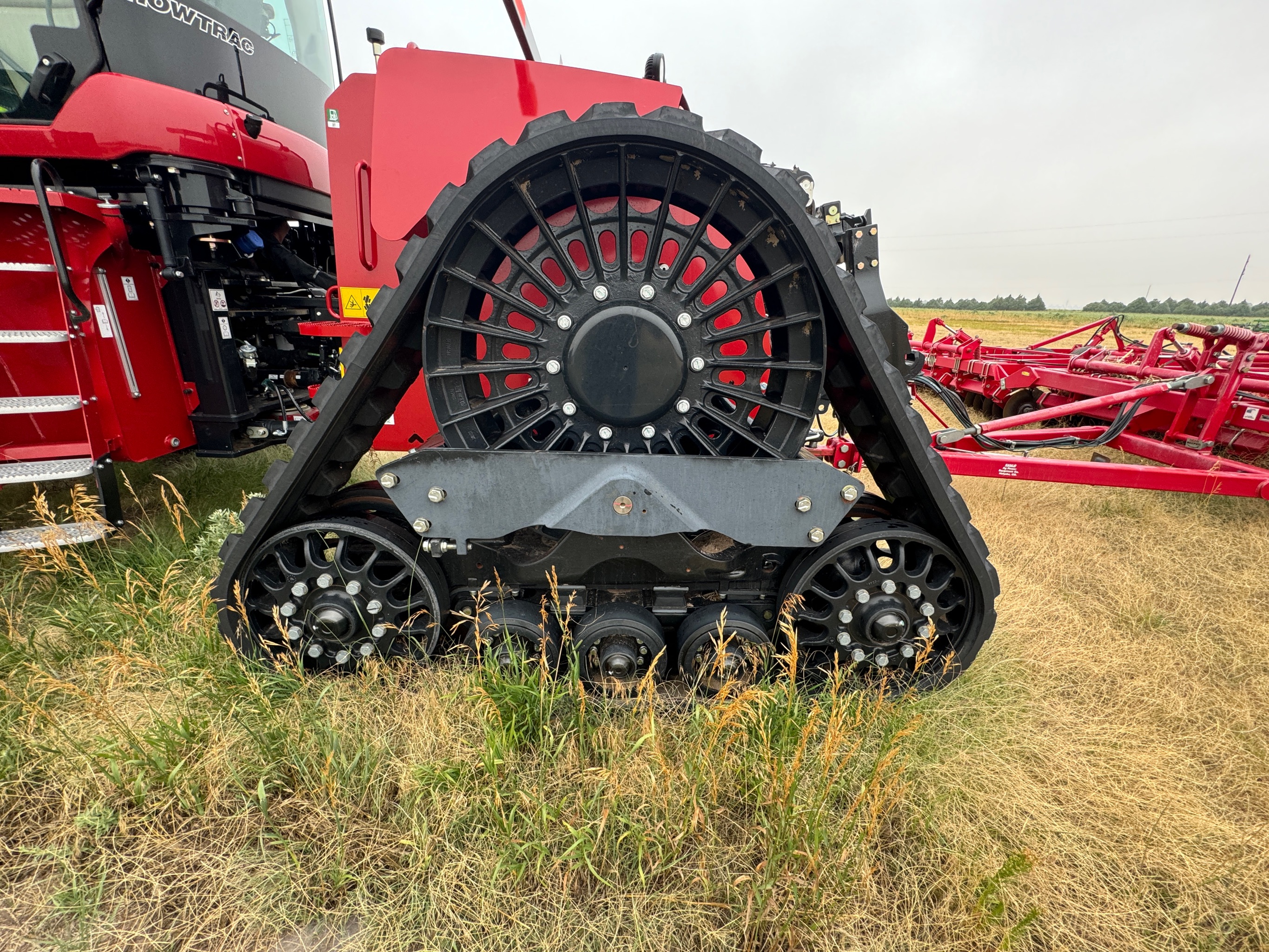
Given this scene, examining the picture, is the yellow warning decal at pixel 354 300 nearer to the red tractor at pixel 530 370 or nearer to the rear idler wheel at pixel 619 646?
the red tractor at pixel 530 370

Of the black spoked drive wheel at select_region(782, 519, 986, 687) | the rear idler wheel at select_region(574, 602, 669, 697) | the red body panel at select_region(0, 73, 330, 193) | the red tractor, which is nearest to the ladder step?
the red tractor

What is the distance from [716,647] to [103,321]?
12.2ft

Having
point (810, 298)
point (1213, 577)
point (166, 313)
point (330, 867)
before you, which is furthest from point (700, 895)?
point (1213, 577)

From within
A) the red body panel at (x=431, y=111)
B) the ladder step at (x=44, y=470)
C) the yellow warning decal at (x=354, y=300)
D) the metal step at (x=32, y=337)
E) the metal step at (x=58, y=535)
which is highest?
the red body panel at (x=431, y=111)

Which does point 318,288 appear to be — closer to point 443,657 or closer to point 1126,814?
point 443,657

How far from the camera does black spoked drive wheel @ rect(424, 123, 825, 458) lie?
1.85 metres

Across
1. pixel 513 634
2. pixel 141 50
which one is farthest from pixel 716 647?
pixel 141 50

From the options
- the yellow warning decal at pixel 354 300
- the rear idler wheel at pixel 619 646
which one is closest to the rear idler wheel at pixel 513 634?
the rear idler wheel at pixel 619 646

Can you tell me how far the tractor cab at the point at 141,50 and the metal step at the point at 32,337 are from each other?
121 cm

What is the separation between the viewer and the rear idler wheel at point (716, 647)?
2.20 m

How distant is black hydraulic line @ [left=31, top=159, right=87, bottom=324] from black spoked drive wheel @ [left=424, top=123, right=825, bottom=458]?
2.31m

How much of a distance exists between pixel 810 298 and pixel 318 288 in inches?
142

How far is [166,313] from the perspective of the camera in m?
3.31

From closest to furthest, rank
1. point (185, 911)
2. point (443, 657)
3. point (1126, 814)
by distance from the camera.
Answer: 1. point (185, 911)
2. point (1126, 814)
3. point (443, 657)
